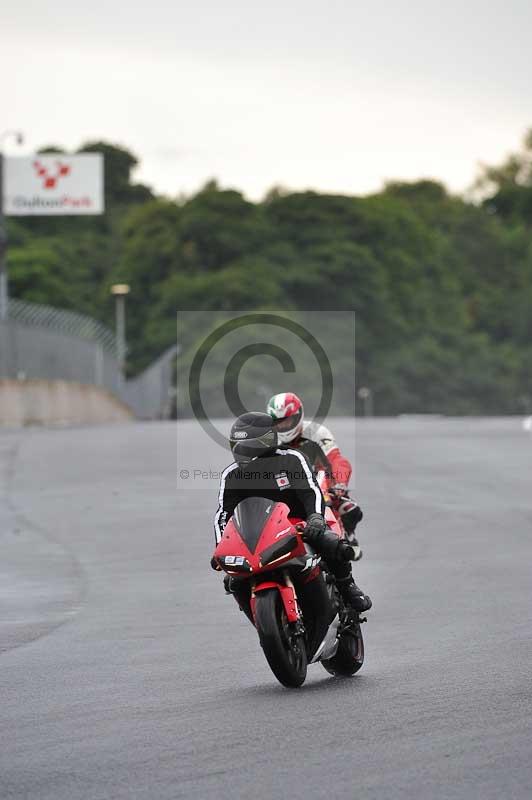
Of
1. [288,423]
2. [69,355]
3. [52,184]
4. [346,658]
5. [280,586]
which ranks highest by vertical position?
[52,184]

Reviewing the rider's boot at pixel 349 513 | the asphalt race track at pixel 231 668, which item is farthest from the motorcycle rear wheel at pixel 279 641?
the rider's boot at pixel 349 513

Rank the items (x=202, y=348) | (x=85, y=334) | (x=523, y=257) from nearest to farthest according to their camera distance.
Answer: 1. (x=85, y=334)
2. (x=202, y=348)
3. (x=523, y=257)

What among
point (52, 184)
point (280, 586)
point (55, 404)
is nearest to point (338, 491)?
point (280, 586)

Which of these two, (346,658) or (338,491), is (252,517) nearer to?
(346,658)

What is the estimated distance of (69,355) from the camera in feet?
174

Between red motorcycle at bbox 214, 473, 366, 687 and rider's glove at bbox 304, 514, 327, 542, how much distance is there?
0.16 feet

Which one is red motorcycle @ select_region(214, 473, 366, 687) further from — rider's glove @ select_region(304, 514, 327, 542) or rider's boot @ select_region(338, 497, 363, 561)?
rider's boot @ select_region(338, 497, 363, 561)

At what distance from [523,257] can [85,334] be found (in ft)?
346

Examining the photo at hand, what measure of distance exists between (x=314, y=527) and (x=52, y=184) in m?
61.2

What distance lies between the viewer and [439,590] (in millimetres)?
13875

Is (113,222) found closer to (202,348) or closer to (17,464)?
(202,348)

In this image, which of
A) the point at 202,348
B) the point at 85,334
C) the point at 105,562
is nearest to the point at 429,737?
the point at 105,562

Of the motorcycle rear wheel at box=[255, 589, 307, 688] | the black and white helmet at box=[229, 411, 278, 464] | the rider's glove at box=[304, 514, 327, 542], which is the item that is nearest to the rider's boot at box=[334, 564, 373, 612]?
the rider's glove at box=[304, 514, 327, 542]

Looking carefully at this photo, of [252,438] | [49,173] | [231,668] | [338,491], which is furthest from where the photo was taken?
[49,173]
